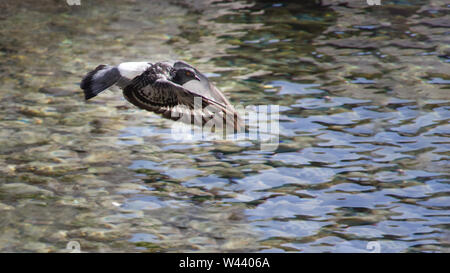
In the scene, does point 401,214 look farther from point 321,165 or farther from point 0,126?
point 0,126

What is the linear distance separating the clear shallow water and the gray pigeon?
616 millimetres

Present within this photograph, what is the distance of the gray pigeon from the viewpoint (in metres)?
6.08

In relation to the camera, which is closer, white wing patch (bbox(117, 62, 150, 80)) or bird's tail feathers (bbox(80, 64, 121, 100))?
bird's tail feathers (bbox(80, 64, 121, 100))

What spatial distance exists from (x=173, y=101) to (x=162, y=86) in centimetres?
20

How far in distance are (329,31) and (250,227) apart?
16.9 ft

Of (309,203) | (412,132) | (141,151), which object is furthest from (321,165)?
(141,151)

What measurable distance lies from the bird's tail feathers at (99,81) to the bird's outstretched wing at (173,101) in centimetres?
21

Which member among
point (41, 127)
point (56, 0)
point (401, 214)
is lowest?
point (401, 214)

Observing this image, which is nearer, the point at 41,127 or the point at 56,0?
the point at 41,127
